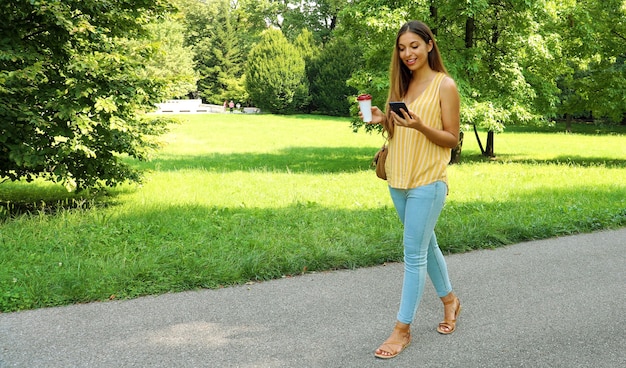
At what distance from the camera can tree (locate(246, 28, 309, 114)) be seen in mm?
45625

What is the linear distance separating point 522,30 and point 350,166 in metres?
5.79

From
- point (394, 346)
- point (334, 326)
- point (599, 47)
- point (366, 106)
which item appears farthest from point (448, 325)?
point (599, 47)

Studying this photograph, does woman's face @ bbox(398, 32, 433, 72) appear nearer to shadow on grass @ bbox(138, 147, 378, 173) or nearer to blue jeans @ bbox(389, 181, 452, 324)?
blue jeans @ bbox(389, 181, 452, 324)

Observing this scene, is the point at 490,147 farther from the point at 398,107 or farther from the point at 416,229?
the point at 398,107

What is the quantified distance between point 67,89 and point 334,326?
4605mm

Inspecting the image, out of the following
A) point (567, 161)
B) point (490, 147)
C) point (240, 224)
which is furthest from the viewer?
point (490, 147)

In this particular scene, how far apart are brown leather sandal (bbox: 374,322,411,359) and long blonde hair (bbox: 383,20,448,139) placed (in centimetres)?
117

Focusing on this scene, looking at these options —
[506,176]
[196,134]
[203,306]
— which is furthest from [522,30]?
[196,134]

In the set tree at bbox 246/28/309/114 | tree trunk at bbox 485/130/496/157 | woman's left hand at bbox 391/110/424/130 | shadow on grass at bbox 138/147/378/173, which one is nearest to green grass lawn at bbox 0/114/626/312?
shadow on grass at bbox 138/147/378/173

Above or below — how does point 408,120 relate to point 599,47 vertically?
below

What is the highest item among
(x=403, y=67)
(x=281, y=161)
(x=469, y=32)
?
(x=469, y=32)

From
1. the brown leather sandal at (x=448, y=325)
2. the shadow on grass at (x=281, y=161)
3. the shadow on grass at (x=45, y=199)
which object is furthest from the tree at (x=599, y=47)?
the brown leather sandal at (x=448, y=325)

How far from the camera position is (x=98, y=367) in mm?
3033

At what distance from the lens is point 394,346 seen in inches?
126
